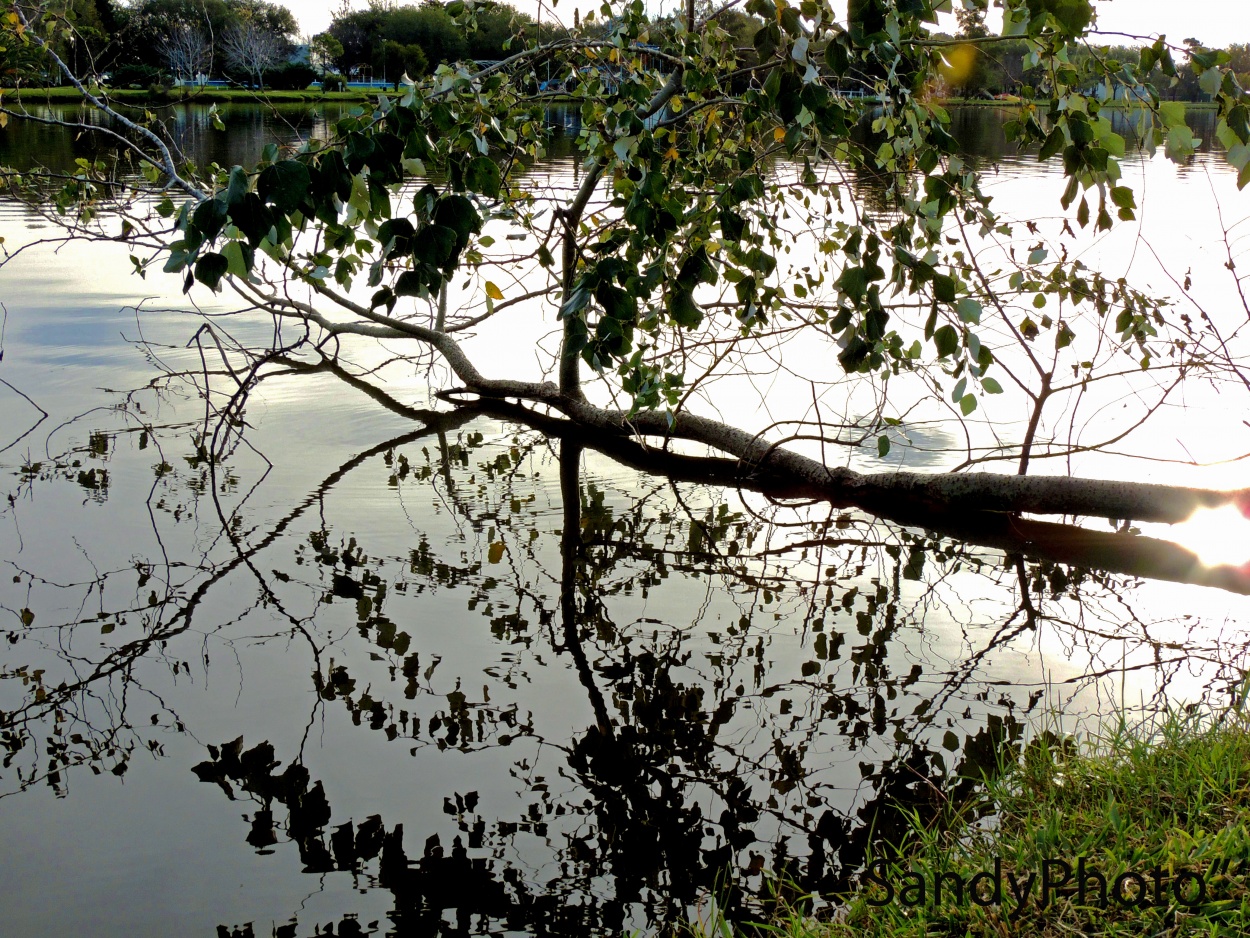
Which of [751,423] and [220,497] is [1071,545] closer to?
[751,423]

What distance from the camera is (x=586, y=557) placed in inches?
228

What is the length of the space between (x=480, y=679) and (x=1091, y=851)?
2322 mm

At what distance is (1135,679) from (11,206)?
61.4 feet

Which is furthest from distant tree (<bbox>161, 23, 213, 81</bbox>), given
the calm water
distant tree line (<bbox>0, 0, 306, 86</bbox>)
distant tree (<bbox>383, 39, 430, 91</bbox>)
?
the calm water

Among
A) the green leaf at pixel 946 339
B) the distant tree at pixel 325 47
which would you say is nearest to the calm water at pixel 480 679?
the green leaf at pixel 946 339

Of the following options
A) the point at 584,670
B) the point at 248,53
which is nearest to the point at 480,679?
the point at 584,670

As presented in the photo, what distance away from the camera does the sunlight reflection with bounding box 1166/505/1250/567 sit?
18.9 feet

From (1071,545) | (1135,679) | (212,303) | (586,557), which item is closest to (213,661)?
(586,557)

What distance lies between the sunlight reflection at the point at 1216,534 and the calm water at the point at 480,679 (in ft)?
1.93

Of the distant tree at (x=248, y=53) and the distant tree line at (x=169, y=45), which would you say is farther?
the distant tree line at (x=169, y=45)

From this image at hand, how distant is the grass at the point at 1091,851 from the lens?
8.58 feet

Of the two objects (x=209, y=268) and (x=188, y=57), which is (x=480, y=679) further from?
(x=188, y=57)

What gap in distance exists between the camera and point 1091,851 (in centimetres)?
289

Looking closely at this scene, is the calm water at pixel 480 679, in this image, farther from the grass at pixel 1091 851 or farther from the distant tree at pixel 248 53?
the distant tree at pixel 248 53
